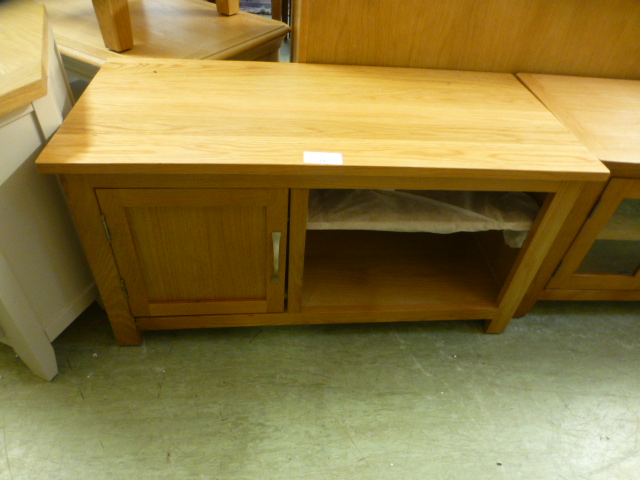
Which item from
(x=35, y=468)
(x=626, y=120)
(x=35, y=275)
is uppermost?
(x=626, y=120)

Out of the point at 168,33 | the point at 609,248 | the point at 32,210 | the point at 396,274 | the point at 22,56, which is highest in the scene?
the point at 22,56

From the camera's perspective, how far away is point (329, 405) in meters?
1.02

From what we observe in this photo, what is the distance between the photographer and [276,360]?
1.11 metres

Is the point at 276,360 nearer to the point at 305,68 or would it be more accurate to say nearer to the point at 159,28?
the point at 305,68

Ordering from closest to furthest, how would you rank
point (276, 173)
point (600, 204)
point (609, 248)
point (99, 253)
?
1. point (276, 173)
2. point (99, 253)
3. point (600, 204)
4. point (609, 248)

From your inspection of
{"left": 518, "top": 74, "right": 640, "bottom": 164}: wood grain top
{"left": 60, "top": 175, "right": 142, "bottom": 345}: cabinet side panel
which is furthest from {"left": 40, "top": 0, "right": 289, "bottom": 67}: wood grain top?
{"left": 518, "top": 74, "right": 640, "bottom": 164}: wood grain top

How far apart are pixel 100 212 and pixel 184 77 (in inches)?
15.1

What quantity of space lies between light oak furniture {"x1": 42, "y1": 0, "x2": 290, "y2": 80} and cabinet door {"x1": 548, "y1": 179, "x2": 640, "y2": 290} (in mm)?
1121

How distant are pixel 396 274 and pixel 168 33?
1.06 metres

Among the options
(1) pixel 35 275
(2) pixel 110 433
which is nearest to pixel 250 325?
(2) pixel 110 433

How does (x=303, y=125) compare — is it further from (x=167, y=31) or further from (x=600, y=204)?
(x=167, y=31)

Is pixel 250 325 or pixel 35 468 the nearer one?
pixel 35 468

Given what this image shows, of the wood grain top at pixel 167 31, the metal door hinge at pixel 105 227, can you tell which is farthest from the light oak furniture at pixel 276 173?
the wood grain top at pixel 167 31

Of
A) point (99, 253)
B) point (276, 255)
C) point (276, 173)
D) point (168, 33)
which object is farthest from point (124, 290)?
point (168, 33)
